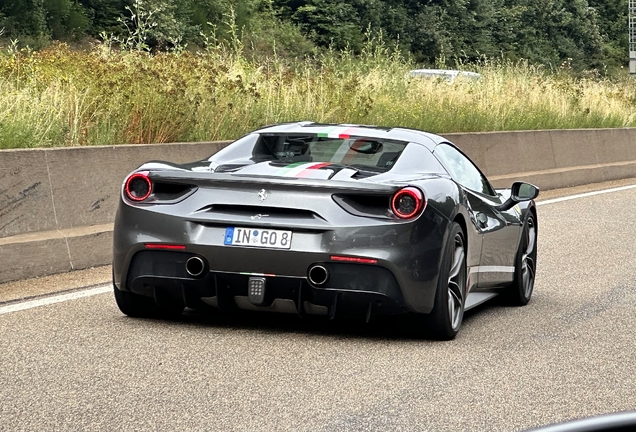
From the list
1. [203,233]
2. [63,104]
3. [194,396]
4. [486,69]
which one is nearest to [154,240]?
[203,233]

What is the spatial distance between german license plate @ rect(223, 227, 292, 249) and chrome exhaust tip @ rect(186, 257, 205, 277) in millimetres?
176

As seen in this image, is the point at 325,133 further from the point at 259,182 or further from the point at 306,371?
the point at 306,371

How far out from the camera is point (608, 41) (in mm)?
86062

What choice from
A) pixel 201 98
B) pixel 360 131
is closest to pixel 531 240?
pixel 360 131

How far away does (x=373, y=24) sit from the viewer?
63.5m

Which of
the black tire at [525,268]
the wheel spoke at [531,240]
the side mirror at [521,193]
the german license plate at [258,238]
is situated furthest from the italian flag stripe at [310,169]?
the wheel spoke at [531,240]

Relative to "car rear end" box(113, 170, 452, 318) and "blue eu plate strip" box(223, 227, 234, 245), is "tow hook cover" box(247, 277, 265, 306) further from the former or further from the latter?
"blue eu plate strip" box(223, 227, 234, 245)

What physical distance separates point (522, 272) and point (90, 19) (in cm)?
4320

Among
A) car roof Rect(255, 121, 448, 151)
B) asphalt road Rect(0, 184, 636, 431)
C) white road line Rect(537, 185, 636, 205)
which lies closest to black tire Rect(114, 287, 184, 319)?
asphalt road Rect(0, 184, 636, 431)

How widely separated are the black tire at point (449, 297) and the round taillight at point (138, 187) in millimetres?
1615

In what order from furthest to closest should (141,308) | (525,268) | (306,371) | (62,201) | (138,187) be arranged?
(62,201) → (525,268) → (141,308) → (138,187) → (306,371)

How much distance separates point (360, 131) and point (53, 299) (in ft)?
7.52

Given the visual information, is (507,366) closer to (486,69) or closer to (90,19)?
(486,69)

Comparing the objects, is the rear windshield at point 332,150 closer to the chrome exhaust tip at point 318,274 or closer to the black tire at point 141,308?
the chrome exhaust tip at point 318,274
